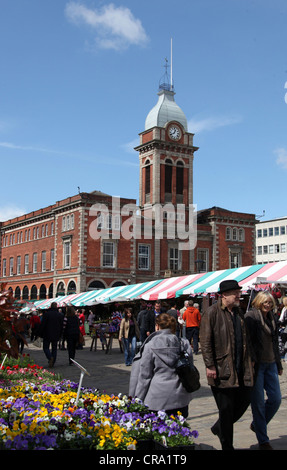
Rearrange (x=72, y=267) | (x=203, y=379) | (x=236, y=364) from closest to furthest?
(x=236, y=364)
(x=203, y=379)
(x=72, y=267)

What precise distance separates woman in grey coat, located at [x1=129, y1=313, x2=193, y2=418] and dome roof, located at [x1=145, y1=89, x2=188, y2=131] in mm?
56143

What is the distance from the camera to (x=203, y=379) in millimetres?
13086

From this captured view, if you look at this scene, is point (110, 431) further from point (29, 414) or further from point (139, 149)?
point (139, 149)

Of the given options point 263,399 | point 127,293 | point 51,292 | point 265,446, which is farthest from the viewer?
point 51,292

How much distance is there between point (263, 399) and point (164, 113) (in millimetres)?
57191

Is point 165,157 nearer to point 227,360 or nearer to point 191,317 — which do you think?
point 191,317

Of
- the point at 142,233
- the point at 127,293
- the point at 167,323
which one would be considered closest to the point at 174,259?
the point at 142,233

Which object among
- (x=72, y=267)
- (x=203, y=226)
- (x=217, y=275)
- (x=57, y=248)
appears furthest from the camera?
(x=203, y=226)

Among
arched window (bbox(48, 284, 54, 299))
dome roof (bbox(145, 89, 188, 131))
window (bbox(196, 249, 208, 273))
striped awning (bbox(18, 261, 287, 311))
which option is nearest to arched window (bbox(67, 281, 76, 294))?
arched window (bbox(48, 284, 54, 299))

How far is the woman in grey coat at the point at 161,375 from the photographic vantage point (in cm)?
586

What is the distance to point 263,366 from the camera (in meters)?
6.38

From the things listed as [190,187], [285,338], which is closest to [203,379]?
[285,338]

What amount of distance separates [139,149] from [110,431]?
192 feet

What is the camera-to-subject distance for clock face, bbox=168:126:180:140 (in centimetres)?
6094
